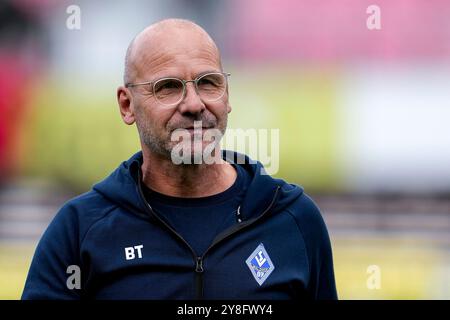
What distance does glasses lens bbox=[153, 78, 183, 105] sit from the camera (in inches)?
84.7

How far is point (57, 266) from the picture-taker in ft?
6.99

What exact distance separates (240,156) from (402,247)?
6543 millimetres

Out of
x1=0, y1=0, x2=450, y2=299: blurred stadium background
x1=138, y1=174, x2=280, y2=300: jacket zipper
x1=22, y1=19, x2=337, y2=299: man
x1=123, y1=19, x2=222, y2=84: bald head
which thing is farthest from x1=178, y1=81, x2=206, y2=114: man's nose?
x1=0, y1=0, x2=450, y2=299: blurred stadium background

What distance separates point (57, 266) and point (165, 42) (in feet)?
1.94

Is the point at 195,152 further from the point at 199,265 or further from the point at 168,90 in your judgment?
the point at 199,265

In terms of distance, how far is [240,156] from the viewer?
242cm

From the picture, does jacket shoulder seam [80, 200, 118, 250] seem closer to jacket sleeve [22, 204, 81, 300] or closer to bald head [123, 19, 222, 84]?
jacket sleeve [22, 204, 81, 300]

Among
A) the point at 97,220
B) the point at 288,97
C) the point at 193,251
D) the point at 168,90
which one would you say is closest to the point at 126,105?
the point at 168,90

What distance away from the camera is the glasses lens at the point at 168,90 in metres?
2.15

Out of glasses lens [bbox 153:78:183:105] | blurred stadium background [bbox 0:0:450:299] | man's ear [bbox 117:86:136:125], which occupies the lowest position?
blurred stadium background [bbox 0:0:450:299]

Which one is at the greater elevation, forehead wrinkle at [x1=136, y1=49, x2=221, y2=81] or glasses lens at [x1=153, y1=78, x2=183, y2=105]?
forehead wrinkle at [x1=136, y1=49, x2=221, y2=81]

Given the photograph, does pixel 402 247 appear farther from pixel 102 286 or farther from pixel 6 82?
pixel 102 286

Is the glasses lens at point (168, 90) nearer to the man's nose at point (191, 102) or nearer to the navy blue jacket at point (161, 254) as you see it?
the man's nose at point (191, 102)

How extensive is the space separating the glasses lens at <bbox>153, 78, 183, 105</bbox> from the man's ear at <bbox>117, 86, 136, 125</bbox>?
0.47 ft
